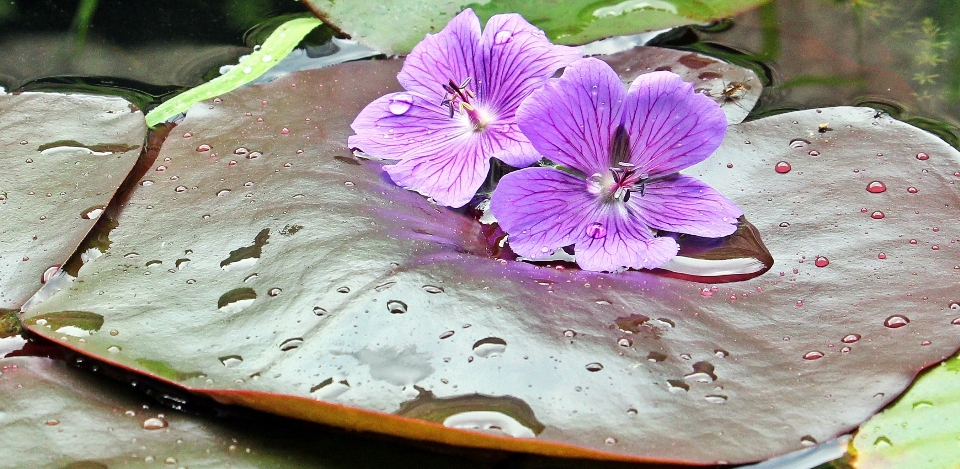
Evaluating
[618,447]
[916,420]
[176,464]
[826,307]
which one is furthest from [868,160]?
[176,464]

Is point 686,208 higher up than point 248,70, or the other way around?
point 248,70

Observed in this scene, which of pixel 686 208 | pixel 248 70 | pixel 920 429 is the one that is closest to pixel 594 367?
pixel 686 208

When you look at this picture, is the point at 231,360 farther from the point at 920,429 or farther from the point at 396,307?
the point at 920,429

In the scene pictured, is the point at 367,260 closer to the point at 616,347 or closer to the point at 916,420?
the point at 616,347

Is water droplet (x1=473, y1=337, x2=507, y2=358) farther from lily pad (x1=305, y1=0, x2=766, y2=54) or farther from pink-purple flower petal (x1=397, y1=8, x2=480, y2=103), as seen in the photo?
lily pad (x1=305, y1=0, x2=766, y2=54)

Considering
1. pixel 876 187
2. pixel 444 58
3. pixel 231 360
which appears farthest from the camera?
pixel 444 58
